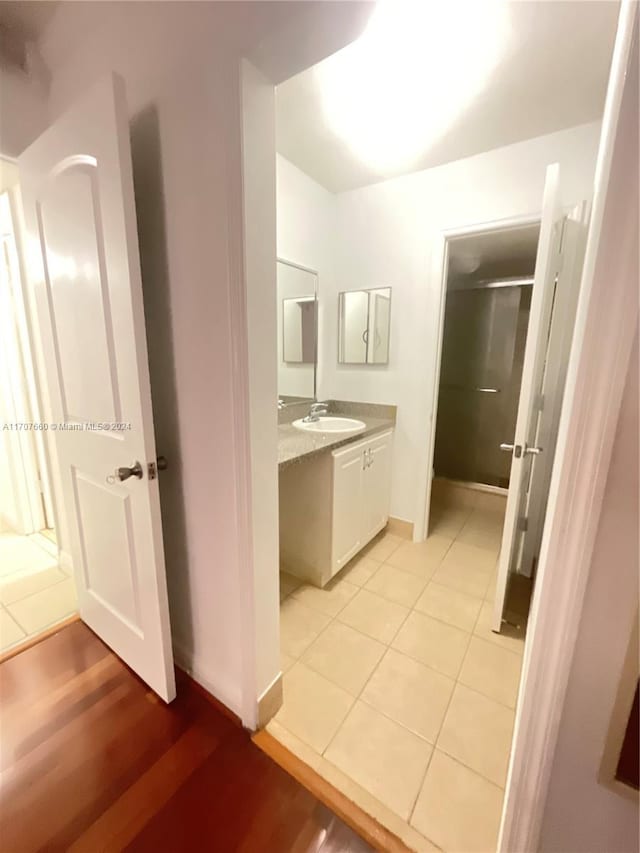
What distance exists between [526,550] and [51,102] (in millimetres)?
2933

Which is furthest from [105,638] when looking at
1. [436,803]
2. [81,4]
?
[81,4]

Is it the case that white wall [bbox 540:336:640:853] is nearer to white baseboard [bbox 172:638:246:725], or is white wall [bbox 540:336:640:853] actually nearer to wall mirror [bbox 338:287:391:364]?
white baseboard [bbox 172:638:246:725]

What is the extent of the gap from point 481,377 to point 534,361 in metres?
2.12

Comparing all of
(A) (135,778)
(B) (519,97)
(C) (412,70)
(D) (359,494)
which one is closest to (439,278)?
(B) (519,97)

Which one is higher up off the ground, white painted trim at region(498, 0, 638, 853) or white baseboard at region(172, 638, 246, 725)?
white painted trim at region(498, 0, 638, 853)

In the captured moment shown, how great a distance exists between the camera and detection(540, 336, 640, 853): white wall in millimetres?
535

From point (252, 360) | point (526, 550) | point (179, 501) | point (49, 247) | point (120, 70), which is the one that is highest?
point (120, 70)

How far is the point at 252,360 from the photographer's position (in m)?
0.92

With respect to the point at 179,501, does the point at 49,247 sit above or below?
above

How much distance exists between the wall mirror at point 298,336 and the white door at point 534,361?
132cm

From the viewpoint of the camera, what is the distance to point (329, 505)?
68.2 inches

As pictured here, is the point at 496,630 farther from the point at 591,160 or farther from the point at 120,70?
the point at 120,70

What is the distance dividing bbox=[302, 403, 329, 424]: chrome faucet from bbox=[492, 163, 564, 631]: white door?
3.96ft

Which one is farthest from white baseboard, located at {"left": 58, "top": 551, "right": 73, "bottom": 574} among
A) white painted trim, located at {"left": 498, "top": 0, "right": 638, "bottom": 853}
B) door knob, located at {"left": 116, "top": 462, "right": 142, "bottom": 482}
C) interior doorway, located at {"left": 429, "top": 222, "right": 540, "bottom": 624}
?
interior doorway, located at {"left": 429, "top": 222, "right": 540, "bottom": 624}
